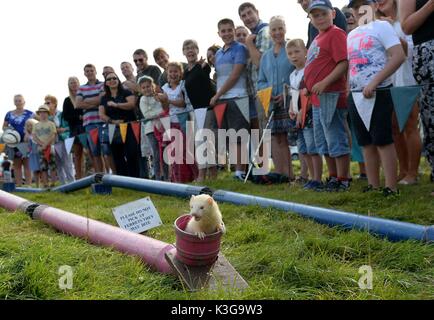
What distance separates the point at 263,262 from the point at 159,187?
270cm

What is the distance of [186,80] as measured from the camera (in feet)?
23.1

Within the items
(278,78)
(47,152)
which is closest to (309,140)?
(278,78)

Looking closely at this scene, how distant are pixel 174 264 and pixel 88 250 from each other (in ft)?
2.61

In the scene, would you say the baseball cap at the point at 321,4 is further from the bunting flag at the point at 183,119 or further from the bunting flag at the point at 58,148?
the bunting flag at the point at 58,148

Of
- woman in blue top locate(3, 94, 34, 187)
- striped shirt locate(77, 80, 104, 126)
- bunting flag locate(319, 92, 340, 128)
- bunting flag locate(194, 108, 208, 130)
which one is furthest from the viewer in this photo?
woman in blue top locate(3, 94, 34, 187)

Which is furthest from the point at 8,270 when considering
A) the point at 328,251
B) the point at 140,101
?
the point at 140,101

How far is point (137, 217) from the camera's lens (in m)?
3.40

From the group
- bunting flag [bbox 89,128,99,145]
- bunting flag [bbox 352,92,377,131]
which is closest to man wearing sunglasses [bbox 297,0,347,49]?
bunting flag [bbox 352,92,377,131]

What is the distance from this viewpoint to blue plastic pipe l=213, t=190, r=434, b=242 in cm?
288

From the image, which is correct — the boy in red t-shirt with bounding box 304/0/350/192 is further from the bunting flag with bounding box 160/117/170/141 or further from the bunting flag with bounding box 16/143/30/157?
the bunting flag with bounding box 16/143/30/157

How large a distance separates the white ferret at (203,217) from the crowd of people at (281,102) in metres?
2.42

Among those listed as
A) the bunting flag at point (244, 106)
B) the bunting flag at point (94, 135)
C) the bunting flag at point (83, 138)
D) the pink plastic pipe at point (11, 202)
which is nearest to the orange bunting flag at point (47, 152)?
the bunting flag at point (83, 138)

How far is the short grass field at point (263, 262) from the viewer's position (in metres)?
2.12

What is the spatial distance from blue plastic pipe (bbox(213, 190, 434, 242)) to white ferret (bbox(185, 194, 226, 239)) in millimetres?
1253
